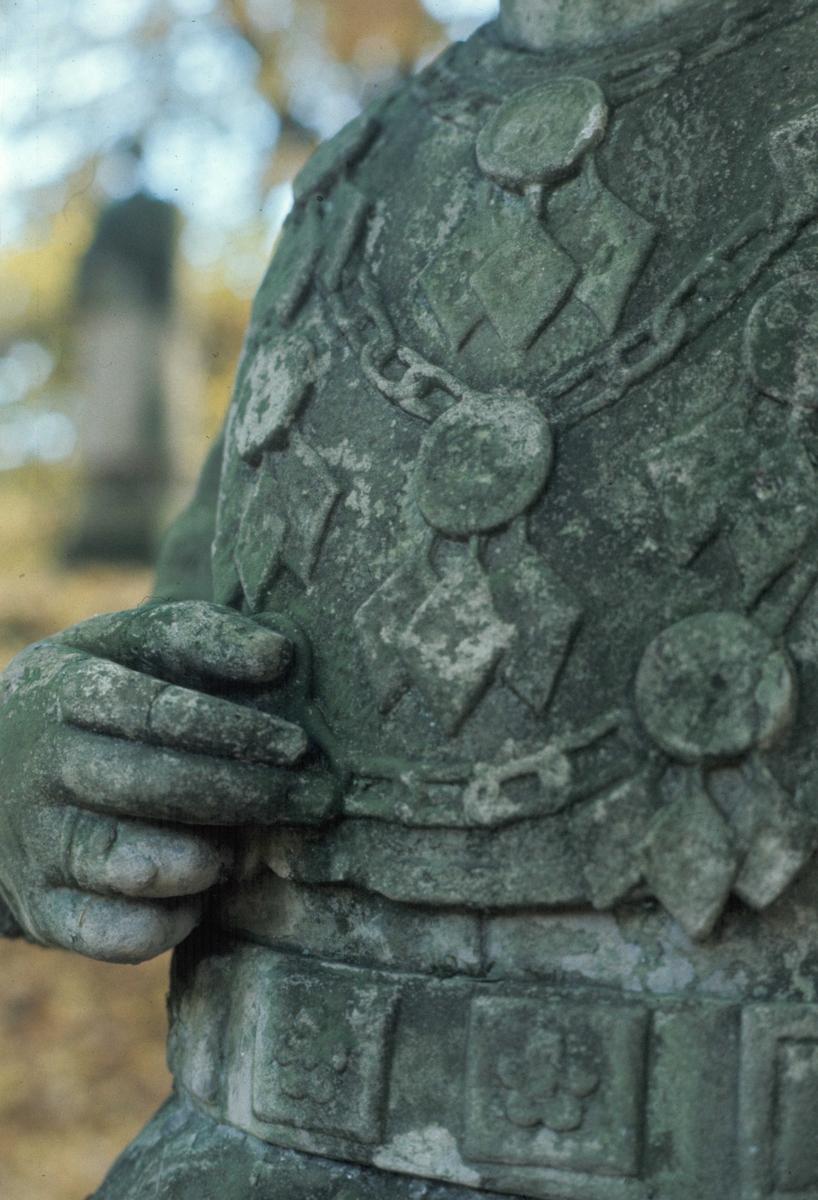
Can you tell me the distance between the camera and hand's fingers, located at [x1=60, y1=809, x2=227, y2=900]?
1190mm

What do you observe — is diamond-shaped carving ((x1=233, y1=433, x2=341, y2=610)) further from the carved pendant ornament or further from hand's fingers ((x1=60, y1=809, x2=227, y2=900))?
hand's fingers ((x1=60, y1=809, x2=227, y2=900))

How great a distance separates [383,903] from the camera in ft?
4.00

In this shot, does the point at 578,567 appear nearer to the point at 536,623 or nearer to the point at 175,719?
the point at 536,623

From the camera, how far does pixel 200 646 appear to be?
1.24 m

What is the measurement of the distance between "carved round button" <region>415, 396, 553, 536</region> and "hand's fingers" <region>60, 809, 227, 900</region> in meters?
0.44

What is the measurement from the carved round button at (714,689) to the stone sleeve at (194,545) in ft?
2.62

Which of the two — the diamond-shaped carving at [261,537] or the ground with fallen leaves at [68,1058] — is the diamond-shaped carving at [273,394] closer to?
the diamond-shaped carving at [261,537]

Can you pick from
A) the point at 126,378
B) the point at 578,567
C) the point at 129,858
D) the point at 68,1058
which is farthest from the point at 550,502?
the point at 126,378

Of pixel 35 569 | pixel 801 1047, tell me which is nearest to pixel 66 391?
pixel 35 569

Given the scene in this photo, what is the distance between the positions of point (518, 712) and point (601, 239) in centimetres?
53

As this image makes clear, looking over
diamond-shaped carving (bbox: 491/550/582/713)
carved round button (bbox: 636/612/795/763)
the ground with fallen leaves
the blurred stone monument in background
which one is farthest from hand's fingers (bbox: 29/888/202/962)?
the blurred stone monument in background

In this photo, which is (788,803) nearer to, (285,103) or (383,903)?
(383,903)

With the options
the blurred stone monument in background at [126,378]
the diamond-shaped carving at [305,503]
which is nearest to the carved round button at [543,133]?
the diamond-shaped carving at [305,503]

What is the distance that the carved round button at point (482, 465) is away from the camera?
1.20 m
